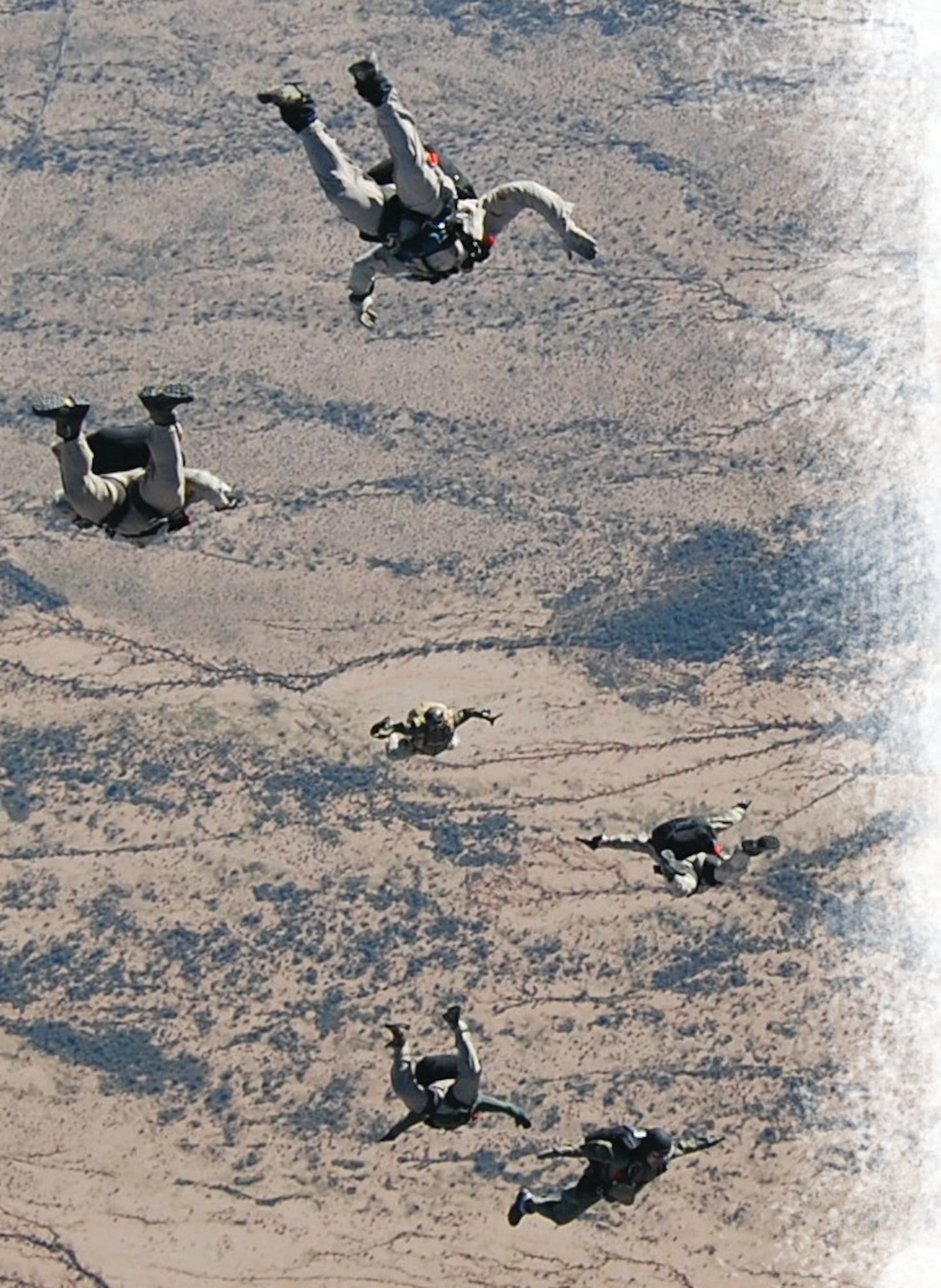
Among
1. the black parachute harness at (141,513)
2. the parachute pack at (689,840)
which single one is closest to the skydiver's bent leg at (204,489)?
the black parachute harness at (141,513)

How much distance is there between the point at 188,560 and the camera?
7150 centimetres

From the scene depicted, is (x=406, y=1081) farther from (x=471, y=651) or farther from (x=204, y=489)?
(x=471, y=651)

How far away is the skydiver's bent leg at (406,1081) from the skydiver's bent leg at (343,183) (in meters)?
10.5

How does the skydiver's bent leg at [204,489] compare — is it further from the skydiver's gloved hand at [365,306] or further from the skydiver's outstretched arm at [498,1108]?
the skydiver's outstretched arm at [498,1108]

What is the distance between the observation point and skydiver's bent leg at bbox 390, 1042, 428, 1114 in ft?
155

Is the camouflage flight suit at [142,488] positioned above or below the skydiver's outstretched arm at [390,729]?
above

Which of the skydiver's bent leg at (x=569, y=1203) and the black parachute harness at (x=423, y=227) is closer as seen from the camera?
the black parachute harness at (x=423, y=227)

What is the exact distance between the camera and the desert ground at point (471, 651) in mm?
65000

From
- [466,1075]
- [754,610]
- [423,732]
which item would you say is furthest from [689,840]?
[754,610]

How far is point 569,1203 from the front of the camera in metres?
48.2

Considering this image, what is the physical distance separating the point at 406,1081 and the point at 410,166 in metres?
11.9

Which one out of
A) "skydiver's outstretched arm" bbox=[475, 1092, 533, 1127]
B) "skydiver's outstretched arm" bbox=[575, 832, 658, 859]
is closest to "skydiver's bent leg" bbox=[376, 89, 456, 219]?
"skydiver's outstretched arm" bbox=[575, 832, 658, 859]

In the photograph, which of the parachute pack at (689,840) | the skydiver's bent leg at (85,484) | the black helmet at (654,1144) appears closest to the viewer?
the skydiver's bent leg at (85,484)

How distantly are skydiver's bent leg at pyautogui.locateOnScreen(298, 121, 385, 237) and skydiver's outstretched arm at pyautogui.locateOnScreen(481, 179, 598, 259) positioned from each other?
4.55 feet
